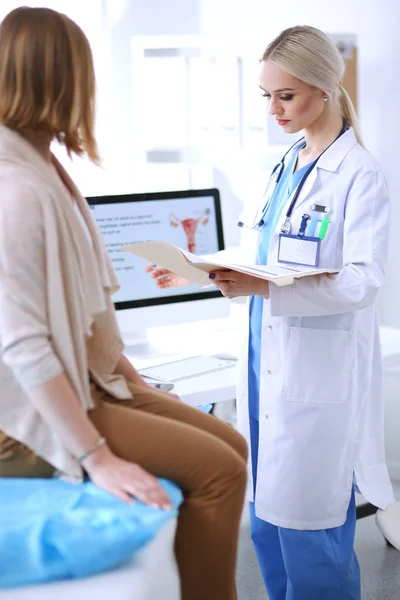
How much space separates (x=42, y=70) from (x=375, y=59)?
2965mm

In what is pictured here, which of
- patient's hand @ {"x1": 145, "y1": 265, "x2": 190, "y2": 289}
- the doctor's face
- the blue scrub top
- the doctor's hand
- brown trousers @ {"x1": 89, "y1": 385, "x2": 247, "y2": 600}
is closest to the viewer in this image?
brown trousers @ {"x1": 89, "y1": 385, "x2": 247, "y2": 600}

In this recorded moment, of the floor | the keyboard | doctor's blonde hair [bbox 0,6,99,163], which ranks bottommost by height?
the floor

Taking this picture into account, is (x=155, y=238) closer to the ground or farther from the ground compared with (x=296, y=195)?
closer to the ground

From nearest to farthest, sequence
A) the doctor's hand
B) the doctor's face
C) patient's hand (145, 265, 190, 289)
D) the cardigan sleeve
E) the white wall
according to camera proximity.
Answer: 1. the cardigan sleeve
2. the doctor's hand
3. the doctor's face
4. patient's hand (145, 265, 190, 289)
5. the white wall

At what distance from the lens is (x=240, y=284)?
1827 millimetres

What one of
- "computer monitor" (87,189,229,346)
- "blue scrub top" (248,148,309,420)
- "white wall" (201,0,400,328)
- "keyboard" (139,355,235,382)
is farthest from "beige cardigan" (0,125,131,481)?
"white wall" (201,0,400,328)

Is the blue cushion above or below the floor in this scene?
above

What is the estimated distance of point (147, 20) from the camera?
4.27 m

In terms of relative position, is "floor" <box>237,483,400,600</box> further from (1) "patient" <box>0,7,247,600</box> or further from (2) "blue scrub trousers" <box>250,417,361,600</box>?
(1) "patient" <box>0,7,247,600</box>

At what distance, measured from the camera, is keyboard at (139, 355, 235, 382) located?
218cm

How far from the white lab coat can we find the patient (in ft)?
1.99

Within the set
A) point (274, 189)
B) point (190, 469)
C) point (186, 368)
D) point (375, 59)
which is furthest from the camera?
point (375, 59)

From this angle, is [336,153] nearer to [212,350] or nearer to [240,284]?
[240,284]

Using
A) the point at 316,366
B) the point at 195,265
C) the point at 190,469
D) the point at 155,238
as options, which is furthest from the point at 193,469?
the point at 155,238
